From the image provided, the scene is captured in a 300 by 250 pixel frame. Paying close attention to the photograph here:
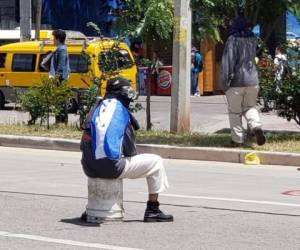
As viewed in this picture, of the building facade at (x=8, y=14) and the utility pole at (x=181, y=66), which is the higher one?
the building facade at (x=8, y=14)

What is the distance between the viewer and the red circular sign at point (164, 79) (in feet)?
106

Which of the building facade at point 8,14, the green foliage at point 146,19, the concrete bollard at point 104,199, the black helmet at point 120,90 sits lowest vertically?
the concrete bollard at point 104,199

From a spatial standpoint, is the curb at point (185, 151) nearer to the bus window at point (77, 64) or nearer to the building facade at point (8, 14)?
the bus window at point (77, 64)

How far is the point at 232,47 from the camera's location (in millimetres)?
13797

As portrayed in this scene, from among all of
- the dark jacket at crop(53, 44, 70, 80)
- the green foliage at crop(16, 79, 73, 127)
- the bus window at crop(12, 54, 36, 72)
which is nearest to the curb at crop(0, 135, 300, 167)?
the green foliage at crop(16, 79, 73, 127)

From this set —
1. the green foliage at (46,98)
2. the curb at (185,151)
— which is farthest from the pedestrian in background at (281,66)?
the green foliage at (46,98)

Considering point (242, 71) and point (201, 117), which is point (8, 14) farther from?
point (242, 71)

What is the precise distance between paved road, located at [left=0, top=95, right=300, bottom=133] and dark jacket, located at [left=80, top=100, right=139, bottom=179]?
30.2 feet

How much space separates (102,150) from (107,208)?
0.62 metres

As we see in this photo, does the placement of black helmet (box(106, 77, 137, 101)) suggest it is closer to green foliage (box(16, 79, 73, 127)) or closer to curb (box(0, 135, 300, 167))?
curb (box(0, 135, 300, 167))

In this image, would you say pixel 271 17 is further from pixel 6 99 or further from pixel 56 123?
pixel 6 99

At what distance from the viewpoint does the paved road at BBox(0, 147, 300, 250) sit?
7719mm

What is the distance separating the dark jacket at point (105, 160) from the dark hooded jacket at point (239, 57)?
17.9 ft

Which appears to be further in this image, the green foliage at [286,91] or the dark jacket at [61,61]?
the dark jacket at [61,61]
